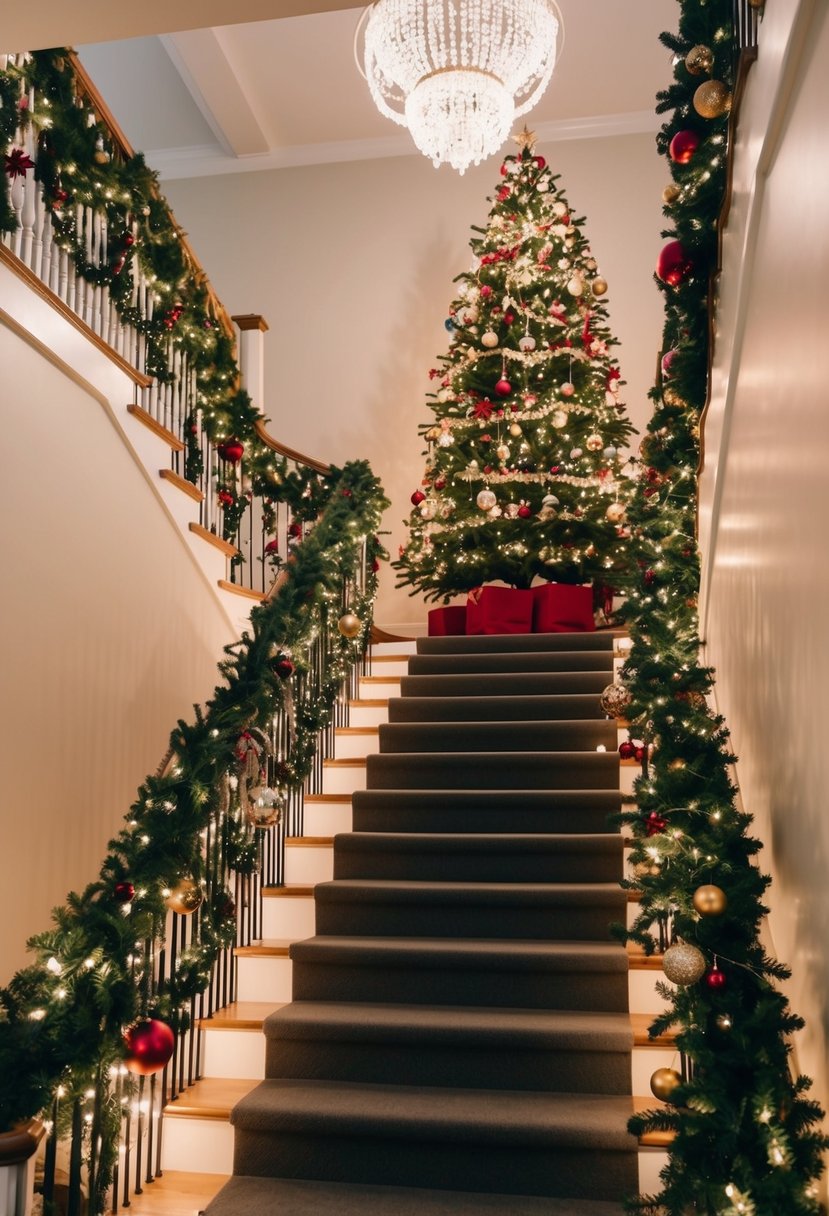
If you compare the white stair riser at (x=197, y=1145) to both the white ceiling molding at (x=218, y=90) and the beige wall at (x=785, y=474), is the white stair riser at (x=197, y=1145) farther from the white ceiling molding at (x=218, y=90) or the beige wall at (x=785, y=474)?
the white ceiling molding at (x=218, y=90)

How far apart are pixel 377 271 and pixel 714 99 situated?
6841 millimetres

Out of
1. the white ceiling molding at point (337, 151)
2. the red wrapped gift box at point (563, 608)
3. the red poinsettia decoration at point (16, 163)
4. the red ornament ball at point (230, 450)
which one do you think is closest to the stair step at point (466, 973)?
the red wrapped gift box at point (563, 608)

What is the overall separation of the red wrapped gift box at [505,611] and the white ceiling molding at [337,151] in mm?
4996

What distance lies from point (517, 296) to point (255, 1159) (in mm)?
6438

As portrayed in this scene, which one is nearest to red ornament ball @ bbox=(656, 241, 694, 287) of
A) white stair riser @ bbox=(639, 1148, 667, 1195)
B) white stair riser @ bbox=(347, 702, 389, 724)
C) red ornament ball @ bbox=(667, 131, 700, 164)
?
red ornament ball @ bbox=(667, 131, 700, 164)

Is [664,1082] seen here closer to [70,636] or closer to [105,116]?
[70,636]

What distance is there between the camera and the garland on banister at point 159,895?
9.04 feet

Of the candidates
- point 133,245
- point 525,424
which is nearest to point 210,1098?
point 133,245

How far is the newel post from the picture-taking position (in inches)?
305

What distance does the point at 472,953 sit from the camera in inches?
154

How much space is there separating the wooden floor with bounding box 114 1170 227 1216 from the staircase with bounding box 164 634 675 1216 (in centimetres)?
5

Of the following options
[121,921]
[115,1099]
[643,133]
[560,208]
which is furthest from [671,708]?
[643,133]

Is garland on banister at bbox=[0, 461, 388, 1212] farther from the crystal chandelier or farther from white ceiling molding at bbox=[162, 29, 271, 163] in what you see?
white ceiling molding at bbox=[162, 29, 271, 163]

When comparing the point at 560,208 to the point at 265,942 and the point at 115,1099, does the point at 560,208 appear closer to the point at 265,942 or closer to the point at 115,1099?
the point at 265,942
